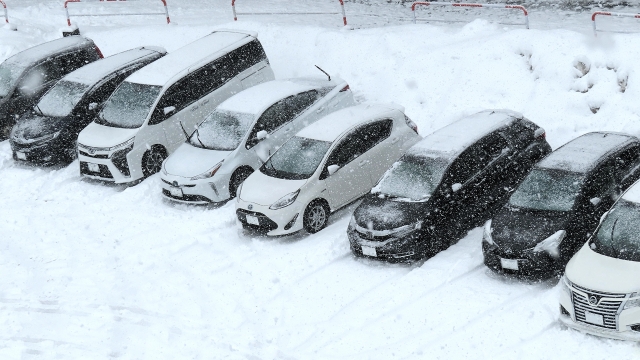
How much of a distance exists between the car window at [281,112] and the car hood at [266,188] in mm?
1299

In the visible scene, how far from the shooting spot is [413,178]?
12.5 metres

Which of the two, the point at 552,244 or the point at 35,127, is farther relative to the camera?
the point at 35,127

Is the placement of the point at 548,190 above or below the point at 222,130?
above

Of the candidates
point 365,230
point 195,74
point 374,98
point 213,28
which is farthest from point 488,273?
point 213,28

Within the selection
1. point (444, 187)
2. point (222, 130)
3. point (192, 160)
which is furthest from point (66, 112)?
point (444, 187)

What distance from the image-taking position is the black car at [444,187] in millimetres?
11844

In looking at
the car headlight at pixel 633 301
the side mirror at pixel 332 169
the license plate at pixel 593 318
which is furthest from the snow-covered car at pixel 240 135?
the car headlight at pixel 633 301

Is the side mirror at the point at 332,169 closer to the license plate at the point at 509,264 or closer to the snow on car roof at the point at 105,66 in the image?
the license plate at the point at 509,264

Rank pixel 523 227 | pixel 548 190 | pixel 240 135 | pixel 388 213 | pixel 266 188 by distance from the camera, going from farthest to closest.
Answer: pixel 240 135
pixel 266 188
pixel 388 213
pixel 548 190
pixel 523 227

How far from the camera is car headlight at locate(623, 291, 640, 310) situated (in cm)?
907

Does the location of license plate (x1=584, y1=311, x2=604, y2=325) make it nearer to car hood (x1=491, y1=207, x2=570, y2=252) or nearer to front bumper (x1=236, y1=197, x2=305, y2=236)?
car hood (x1=491, y1=207, x2=570, y2=252)

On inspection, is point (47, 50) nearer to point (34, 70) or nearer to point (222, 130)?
point (34, 70)

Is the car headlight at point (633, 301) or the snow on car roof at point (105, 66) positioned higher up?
the car headlight at point (633, 301)

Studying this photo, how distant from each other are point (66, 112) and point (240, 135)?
4522 millimetres
